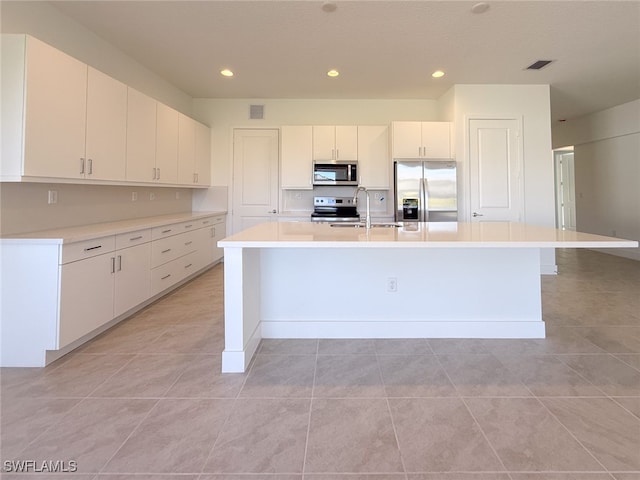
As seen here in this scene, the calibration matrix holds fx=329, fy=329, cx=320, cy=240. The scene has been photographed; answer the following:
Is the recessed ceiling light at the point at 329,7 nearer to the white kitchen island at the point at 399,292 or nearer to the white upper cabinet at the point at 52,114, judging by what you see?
the white kitchen island at the point at 399,292

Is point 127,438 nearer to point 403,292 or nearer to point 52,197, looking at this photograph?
point 403,292

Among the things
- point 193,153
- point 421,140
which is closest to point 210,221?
point 193,153

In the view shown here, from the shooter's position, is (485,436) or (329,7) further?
(329,7)

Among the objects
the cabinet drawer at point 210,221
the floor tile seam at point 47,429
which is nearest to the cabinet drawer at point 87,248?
the floor tile seam at point 47,429

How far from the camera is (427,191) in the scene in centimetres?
466

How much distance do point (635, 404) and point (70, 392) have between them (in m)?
3.02

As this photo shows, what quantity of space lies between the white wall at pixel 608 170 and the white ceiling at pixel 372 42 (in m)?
1.43

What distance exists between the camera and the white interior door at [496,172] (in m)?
4.72

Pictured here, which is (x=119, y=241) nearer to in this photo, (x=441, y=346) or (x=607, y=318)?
(x=441, y=346)

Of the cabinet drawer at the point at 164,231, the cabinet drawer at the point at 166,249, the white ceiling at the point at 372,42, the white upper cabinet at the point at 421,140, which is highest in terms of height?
the white ceiling at the point at 372,42

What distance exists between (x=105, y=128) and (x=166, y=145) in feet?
3.83

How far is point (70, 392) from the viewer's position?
184 cm

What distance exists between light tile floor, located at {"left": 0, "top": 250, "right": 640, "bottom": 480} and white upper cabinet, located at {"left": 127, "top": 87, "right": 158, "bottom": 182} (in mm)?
1733

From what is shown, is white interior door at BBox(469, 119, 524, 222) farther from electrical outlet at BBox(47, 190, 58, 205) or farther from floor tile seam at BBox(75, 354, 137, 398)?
electrical outlet at BBox(47, 190, 58, 205)
